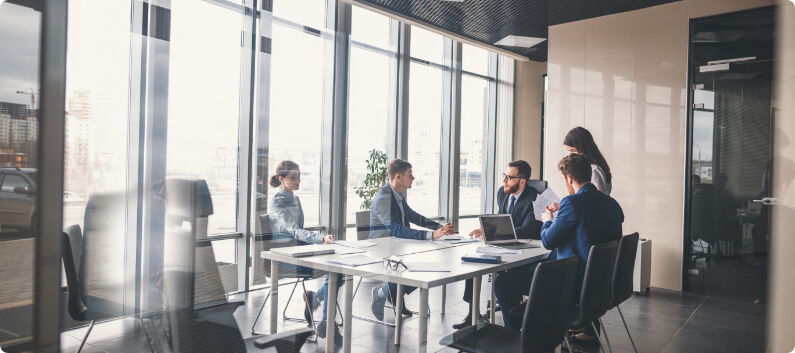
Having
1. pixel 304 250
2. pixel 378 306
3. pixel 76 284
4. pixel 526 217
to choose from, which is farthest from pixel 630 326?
pixel 76 284

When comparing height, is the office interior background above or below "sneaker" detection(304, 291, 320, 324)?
above

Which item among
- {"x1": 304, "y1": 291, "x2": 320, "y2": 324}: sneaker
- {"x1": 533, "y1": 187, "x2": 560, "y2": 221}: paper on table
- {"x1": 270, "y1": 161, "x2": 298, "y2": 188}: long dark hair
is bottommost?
{"x1": 304, "y1": 291, "x2": 320, "y2": 324}: sneaker

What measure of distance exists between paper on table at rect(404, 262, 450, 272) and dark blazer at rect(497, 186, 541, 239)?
1526 millimetres

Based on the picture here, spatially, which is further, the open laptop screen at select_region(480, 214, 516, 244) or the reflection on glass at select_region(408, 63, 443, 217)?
the reflection on glass at select_region(408, 63, 443, 217)

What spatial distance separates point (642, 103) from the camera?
19.2 feet

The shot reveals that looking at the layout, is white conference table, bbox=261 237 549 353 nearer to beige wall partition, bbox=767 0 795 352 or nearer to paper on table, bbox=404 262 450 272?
paper on table, bbox=404 262 450 272

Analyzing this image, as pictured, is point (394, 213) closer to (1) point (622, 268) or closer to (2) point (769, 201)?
(1) point (622, 268)

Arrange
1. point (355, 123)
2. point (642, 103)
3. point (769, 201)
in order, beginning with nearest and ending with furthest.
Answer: point (769, 201) → point (642, 103) → point (355, 123)

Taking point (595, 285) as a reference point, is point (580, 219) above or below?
above

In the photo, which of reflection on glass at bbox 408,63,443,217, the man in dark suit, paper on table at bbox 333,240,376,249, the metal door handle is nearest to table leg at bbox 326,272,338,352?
paper on table at bbox 333,240,376,249

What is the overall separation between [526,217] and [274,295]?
2377 mm

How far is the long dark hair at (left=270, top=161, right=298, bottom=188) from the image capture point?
2888mm

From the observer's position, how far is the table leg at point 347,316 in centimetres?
292

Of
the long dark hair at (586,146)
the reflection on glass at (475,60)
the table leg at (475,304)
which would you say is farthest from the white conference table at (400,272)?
the reflection on glass at (475,60)
